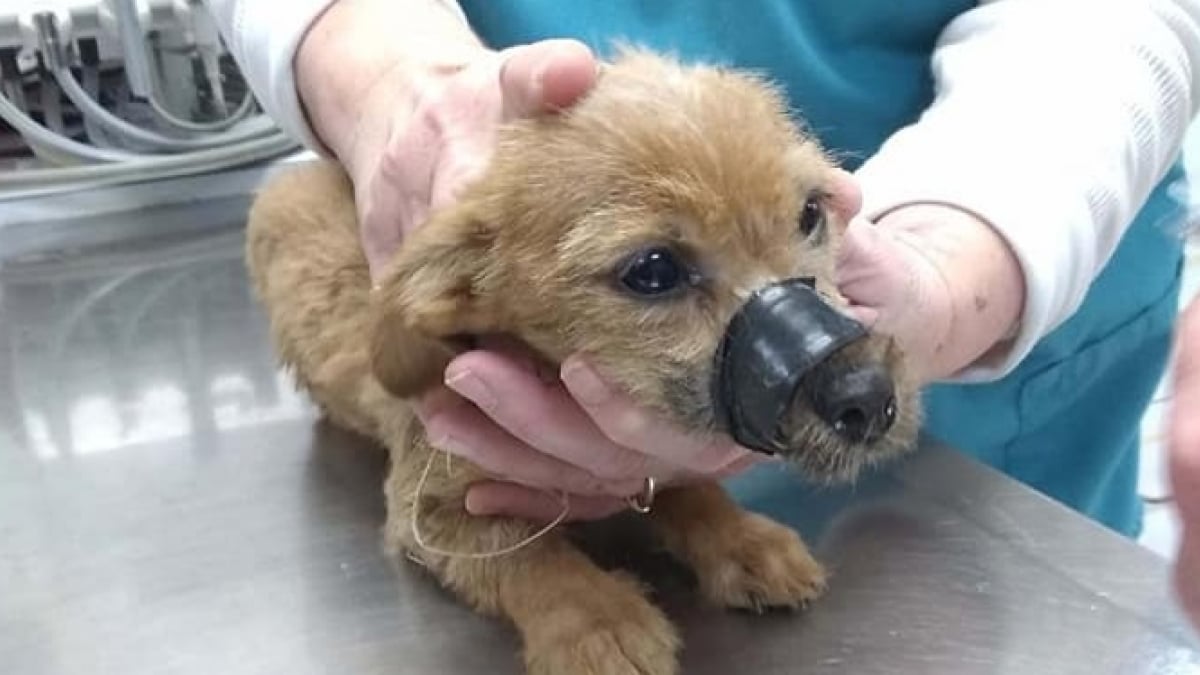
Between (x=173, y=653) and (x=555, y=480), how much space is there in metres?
0.18

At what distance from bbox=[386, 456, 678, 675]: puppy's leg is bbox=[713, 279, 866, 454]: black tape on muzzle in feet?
0.34

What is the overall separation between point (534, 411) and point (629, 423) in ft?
0.15

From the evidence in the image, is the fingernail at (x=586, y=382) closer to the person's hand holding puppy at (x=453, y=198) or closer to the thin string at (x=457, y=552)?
the person's hand holding puppy at (x=453, y=198)

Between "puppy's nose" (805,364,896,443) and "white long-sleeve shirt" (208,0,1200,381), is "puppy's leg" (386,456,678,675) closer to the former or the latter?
"puppy's nose" (805,364,896,443)

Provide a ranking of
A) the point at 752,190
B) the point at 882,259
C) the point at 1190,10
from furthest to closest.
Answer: the point at 1190,10 < the point at 882,259 < the point at 752,190

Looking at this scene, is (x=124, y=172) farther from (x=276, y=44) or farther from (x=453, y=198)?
(x=453, y=198)

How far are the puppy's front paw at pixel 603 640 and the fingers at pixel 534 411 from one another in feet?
0.20

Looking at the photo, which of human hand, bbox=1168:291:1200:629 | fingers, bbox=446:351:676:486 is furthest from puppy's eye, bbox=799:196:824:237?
human hand, bbox=1168:291:1200:629

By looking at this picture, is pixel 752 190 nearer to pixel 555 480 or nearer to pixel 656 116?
pixel 656 116

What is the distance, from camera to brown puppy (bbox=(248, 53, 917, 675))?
0.66 metres

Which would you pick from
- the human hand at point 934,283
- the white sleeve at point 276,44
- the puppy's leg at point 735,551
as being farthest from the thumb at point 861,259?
the white sleeve at point 276,44

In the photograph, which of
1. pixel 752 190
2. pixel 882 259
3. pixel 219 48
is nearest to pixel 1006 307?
pixel 882 259

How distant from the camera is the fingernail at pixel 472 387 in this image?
0.71 meters

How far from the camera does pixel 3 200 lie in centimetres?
139
